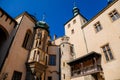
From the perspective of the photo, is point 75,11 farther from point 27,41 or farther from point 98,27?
point 27,41

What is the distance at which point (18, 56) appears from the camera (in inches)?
605

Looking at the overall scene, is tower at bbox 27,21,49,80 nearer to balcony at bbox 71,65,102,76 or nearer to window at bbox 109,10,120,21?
balcony at bbox 71,65,102,76

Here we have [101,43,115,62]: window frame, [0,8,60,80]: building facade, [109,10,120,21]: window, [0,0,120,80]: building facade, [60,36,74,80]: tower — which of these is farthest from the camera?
[60,36,74,80]: tower

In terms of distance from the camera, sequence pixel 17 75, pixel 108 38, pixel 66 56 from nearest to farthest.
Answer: pixel 17 75 → pixel 108 38 → pixel 66 56

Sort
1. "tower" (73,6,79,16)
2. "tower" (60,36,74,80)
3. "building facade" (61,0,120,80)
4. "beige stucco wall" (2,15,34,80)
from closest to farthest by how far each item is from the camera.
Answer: "beige stucco wall" (2,15,34,80) → "building facade" (61,0,120,80) → "tower" (60,36,74,80) → "tower" (73,6,79,16)

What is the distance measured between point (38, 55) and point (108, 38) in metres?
11.2

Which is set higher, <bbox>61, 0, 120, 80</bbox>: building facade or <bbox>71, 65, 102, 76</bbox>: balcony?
<bbox>61, 0, 120, 80</bbox>: building facade

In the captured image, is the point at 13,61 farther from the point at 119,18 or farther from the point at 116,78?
the point at 119,18

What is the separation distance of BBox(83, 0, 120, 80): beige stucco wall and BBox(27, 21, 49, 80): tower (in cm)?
840

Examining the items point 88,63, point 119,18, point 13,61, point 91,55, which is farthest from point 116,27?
point 13,61

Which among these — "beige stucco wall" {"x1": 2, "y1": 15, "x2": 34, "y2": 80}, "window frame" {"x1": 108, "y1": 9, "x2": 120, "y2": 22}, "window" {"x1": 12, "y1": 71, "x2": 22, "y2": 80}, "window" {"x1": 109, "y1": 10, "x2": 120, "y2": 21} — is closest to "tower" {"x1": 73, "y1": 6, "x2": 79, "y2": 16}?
"window frame" {"x1": 108, "y1": 9, "x2": 120, "y2": 22}

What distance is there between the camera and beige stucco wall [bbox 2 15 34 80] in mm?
13684

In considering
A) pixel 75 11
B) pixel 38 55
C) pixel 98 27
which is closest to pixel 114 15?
pixel 98 27

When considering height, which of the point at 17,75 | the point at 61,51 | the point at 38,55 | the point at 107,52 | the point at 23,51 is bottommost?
the point at 17,75
